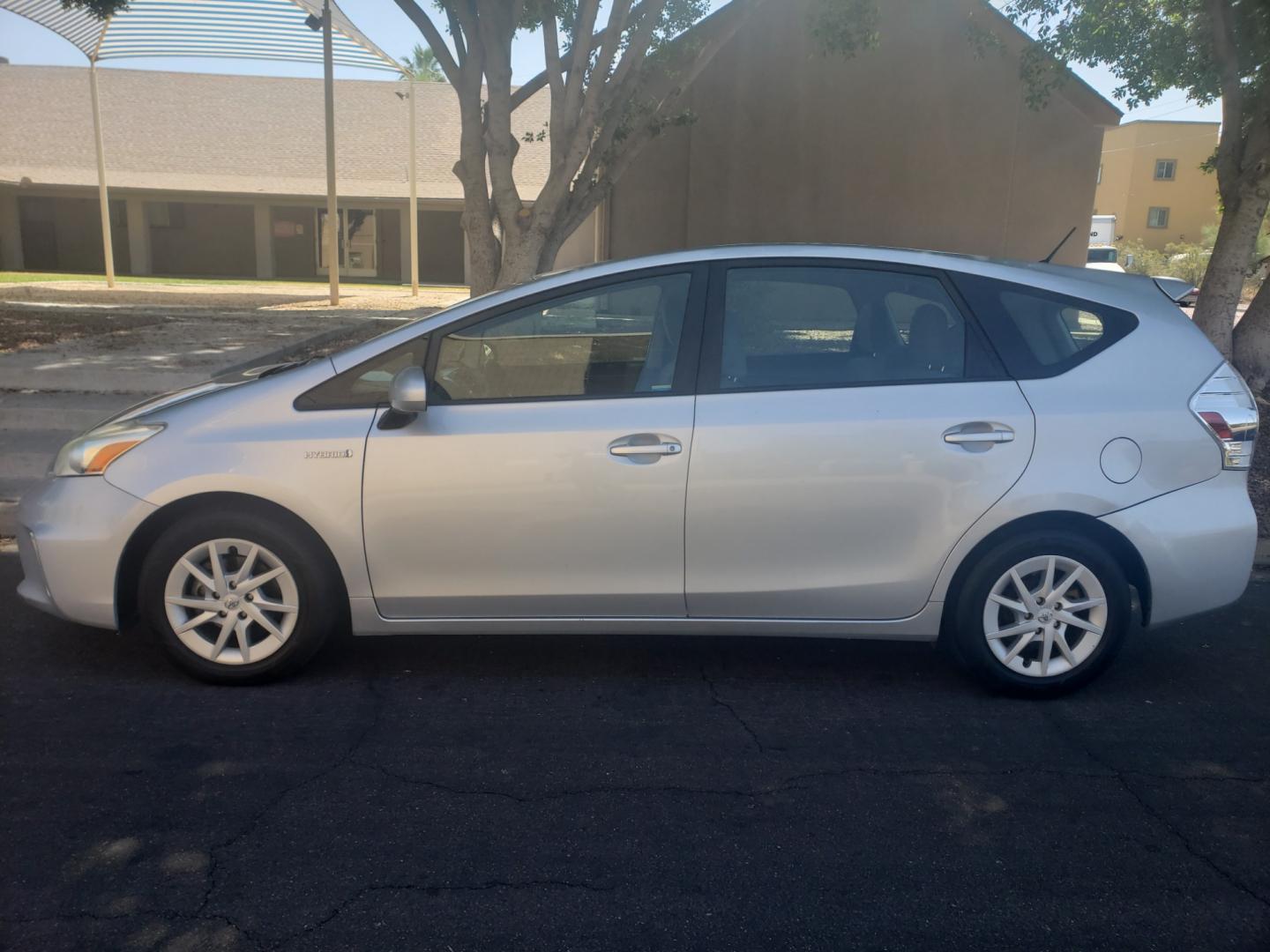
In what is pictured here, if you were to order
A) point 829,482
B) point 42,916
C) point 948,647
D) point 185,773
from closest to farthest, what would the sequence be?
→ 1. point 42,916
2. point 185,773
3. point 829,482
4. point 948,647

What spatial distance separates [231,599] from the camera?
4266 mm

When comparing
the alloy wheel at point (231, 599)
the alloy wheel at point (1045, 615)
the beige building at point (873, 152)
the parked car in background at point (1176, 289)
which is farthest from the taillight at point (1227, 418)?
the beige building at point (873, 152)

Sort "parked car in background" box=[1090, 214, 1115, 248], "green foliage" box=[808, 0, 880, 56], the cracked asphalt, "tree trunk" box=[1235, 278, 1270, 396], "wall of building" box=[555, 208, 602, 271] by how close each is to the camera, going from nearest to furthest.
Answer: the cracked asphalt < "tree trunk" box=[1235, 278, 1270, 396] < "green foliage" box=[808, 0, 880, 56] < "wall of building" box=[555, 208, 602, 271] < "parked car in background" box=[1090, 214, 1115, 248]

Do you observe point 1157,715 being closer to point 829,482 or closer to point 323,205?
point 829,482

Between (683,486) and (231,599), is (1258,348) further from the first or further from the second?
(231,599)

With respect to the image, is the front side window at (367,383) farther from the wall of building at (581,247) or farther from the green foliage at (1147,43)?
the wall of building at (581,247)

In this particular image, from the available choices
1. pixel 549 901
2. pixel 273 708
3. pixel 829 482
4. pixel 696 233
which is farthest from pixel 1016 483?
pixel 696 233

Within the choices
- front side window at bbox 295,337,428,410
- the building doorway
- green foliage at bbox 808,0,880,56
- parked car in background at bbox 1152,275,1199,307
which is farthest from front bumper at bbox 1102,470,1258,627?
the building doorway

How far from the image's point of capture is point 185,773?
367cm

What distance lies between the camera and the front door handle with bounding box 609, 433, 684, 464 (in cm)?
418

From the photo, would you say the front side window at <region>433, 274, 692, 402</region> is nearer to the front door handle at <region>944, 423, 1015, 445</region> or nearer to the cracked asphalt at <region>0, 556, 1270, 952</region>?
the front door handle at <region>944, 423, 1015, 445</region>

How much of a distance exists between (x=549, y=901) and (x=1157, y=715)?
2.67 metres

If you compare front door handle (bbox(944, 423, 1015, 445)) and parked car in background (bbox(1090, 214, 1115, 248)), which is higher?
parked car in background (bbox(1090, 214, 1115, 248))

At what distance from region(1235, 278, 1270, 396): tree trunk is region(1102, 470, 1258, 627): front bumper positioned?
6.10 metres
